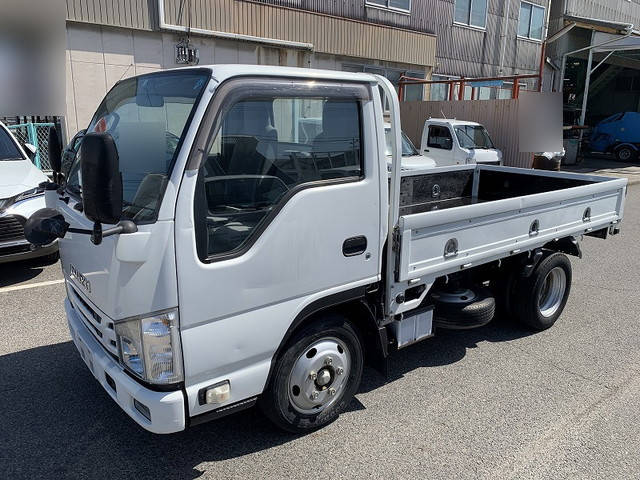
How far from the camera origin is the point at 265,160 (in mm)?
2785

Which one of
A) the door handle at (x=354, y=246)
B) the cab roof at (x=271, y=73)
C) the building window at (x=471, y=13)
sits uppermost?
the building window at (x=471, y=13)

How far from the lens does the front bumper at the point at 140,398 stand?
2.50 metres

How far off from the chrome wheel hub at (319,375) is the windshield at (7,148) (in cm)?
568

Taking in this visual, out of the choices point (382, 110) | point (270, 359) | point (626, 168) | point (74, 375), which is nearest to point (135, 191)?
point (270, 359)

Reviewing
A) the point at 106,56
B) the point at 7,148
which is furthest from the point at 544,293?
the point at 106,56

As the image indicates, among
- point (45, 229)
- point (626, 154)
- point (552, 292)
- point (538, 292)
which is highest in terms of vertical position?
point (45, 229)

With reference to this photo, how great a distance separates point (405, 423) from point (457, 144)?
9.87 metres

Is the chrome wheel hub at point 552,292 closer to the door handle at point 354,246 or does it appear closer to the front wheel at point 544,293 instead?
the front wheel at point 544,293

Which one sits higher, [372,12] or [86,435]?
[372,12]

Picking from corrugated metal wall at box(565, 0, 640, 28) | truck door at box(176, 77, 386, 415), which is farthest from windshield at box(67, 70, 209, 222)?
corrugated metal wall at box(565, 0, 640, 28)

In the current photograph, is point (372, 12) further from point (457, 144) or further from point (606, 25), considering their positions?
point (606, 25)

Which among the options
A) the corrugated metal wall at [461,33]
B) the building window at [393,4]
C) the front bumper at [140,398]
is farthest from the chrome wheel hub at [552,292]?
the building window at [393,4]

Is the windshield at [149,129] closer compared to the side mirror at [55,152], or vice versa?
the windshield at [149,129]

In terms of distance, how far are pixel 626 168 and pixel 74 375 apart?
2152cm
